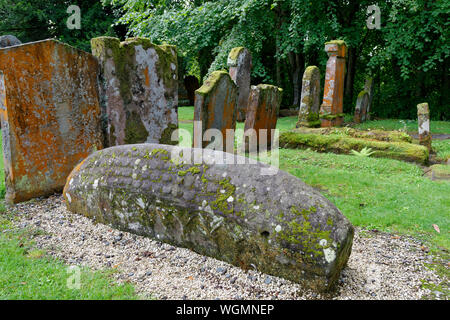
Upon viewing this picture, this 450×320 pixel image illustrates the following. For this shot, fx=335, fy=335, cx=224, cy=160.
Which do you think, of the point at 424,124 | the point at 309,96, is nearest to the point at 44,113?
the point at 309,96

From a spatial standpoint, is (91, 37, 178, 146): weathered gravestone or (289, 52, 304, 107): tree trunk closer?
(91, 37, 178, 146): weathered gravestone

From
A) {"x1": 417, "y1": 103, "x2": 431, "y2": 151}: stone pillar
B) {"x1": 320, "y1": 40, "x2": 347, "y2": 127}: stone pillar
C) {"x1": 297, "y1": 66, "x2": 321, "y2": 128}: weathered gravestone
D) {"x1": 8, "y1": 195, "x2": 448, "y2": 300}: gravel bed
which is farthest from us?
{"x1": 320, "y1": 40, "x2": 347, "y2": 127}: stone pillar

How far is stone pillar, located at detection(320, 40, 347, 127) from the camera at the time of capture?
11.5 metres

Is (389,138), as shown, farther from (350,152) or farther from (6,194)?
(6,194)

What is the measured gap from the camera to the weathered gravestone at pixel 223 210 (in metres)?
2.49

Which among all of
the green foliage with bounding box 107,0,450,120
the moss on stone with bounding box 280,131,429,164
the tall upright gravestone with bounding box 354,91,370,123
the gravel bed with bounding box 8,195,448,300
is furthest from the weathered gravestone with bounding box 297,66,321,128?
the gravel bed with bounding box 8,195,448,300

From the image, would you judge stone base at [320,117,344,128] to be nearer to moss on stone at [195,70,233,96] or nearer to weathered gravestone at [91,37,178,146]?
moss on stone at [195,70,233,96]

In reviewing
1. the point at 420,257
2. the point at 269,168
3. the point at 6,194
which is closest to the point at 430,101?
the point at 420,257

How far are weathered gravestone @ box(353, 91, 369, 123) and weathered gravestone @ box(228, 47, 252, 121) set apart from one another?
446 cm

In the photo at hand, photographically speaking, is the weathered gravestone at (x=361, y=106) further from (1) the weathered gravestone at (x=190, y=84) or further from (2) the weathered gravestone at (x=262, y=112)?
(1) the weathered gravestone at (x=190, y=84)

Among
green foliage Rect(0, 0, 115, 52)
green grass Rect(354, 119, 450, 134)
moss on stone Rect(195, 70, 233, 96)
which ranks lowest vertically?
green grass Rect(354, 119, 450, 134)

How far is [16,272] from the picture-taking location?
9.33ft

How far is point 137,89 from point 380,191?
13.7ft

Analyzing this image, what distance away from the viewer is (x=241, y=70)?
42.9 ft
